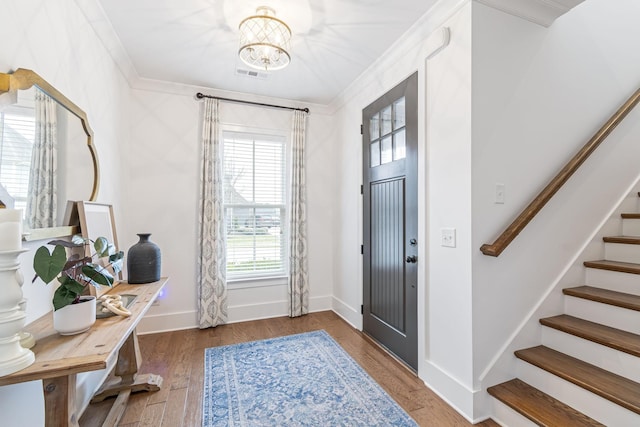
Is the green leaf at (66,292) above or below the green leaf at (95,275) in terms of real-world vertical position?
below

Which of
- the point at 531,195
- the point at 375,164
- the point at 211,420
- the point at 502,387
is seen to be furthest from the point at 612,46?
the point at 211,420

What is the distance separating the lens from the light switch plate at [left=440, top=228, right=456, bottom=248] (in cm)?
191

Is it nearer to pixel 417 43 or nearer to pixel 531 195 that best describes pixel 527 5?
pixel 417 43

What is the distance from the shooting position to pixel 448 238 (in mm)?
1956

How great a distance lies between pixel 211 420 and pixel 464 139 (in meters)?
2.34

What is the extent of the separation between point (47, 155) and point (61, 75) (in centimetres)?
55

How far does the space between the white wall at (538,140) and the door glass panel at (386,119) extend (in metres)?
0.92

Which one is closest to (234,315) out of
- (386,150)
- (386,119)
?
(386,150)

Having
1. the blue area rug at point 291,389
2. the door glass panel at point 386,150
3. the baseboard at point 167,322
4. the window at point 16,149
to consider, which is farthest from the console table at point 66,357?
the door glass panel at point 386,150

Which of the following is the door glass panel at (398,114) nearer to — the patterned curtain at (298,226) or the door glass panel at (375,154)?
the door glass panel at (375,154)

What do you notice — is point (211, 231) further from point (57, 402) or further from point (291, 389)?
point (57, 402)

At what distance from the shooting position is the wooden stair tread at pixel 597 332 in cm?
159

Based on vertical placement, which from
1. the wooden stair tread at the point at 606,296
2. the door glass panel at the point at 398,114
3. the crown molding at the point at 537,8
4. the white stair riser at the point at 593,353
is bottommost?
the white stair riser at the point at 593,353

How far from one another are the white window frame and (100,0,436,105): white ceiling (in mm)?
475
